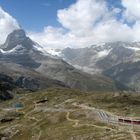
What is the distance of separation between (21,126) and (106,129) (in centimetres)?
6761

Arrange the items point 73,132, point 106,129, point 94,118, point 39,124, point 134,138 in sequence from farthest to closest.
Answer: point 39,124, point 94,118, point 73,132, point 106,129, point 134,138

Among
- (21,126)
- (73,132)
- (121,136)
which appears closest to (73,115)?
(21,126)

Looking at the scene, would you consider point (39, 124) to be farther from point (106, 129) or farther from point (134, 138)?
point (134, 138)

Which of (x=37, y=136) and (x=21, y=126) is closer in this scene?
(x=37, y=136)

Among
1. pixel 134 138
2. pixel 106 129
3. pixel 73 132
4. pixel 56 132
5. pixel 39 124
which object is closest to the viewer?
pixel 134 138

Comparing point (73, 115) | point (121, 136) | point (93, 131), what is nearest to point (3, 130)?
point (73, 115)

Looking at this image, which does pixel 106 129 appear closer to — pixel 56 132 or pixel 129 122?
pixel 129 122

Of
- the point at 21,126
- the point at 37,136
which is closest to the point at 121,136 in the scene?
the point at 37,136

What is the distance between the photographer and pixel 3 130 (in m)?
187

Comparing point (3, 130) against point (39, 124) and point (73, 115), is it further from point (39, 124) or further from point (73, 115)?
point (73, 115)

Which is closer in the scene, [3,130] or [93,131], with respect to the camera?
[93,131]

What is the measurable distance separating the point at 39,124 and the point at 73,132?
44.1 metres

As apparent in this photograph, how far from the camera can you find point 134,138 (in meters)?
113

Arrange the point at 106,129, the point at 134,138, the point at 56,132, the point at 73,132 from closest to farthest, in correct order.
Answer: the point at 134,138 < the point at 106,129 < the point at 73,132 < the point at 56,132
